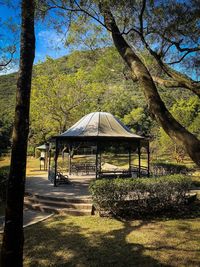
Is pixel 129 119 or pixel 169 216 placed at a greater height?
pixel 129 119

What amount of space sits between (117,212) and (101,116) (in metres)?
7.28

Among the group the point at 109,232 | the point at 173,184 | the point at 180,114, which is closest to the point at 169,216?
the point at 173,184

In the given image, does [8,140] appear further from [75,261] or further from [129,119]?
[75,261]

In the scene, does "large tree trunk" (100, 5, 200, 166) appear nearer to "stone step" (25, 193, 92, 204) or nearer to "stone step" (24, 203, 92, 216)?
"stone step" (24, 203, 92, 216)

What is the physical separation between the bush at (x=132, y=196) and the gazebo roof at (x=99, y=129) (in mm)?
4207

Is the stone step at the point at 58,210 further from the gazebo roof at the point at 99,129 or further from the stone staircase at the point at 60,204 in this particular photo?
the gazebo roof at the point at 99,129

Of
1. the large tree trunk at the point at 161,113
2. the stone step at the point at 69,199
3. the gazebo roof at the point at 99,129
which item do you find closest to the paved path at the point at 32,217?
the stone step at the point at 69,199

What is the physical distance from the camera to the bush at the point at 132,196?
28.9ft

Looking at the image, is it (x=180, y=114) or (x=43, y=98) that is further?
(x=180, y=114)

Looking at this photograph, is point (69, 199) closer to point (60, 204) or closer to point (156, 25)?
point (60, 204)

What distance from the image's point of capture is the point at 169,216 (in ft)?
29.4

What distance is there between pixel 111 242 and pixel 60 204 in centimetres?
383

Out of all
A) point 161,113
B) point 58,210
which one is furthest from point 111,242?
point 161,113

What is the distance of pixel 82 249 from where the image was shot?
6.02 meters
